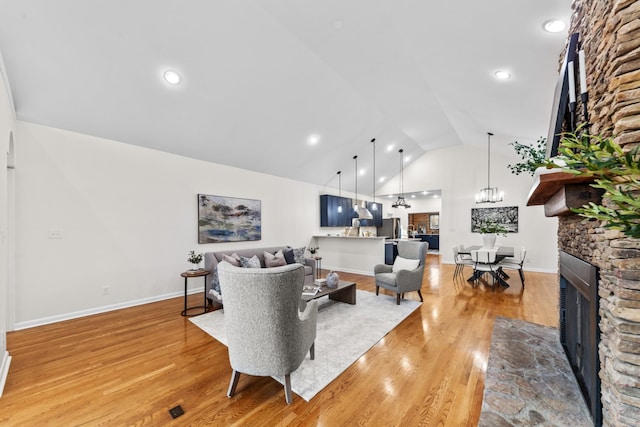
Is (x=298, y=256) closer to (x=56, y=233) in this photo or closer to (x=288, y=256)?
(x=288, y=256)

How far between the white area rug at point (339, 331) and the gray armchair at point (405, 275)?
270 millimetres

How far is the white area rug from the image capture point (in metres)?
2.28

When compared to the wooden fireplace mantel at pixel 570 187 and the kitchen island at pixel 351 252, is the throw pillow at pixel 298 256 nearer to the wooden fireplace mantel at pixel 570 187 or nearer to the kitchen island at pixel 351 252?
the kitchen island at pixel 351 252

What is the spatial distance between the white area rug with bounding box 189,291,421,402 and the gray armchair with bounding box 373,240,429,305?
0.89 ft

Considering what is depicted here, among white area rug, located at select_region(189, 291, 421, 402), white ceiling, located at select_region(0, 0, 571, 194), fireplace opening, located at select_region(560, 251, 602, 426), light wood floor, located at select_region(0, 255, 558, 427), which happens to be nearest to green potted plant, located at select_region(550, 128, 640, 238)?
fireplace opening, located at select_region(560, 251, 602, 426)

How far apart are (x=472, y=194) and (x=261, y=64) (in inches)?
302

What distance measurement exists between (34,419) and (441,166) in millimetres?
10064

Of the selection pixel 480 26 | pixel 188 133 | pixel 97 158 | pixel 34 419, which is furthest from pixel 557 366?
pixel 97 158

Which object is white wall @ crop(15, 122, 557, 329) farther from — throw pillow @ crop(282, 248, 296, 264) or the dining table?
the dining table

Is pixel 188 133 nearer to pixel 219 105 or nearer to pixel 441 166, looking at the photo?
pixel 219 105

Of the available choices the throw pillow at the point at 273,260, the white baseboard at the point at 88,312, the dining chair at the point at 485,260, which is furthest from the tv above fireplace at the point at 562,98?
the white baseboard at the point at 88,312

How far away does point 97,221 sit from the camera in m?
3.91

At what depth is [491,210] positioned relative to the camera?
8.05m

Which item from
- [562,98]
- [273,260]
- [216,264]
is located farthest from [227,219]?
[562,98]
